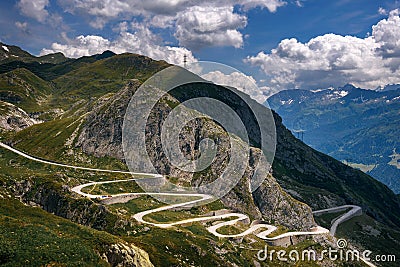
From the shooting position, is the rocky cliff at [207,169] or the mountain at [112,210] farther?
the rocky cliff at [207,169]

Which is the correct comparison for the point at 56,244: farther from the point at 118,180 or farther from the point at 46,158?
the point at 46,158

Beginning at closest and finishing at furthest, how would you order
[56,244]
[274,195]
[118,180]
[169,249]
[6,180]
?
[56,244] < [169,249] < [6,180] < [118,180] < [274,195]

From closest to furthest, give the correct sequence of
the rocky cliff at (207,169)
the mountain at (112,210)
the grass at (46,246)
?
the grass at (46,246)
the mountain at (112,210)
the rocky cliff at (207,169)

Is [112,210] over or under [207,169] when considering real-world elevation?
under

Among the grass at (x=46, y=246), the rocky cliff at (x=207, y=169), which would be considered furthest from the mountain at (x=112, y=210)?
the rocky cliff at (x=207, y=169)

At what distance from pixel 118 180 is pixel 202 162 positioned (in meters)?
52.2

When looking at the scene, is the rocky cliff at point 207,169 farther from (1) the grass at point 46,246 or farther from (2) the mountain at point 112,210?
(1) the grass at point 46,246

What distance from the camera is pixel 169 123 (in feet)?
637

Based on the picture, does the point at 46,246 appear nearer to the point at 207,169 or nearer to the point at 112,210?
the point at 112,210

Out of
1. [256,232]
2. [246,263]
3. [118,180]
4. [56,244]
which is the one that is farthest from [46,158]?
[56,244]

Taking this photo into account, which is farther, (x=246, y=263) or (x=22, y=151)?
(x=22, y=151)

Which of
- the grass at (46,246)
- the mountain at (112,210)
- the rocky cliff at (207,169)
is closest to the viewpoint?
the grass at (46,246)

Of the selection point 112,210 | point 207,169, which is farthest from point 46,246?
point 207,169

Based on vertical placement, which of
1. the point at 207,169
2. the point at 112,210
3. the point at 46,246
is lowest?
the point at 112,210
